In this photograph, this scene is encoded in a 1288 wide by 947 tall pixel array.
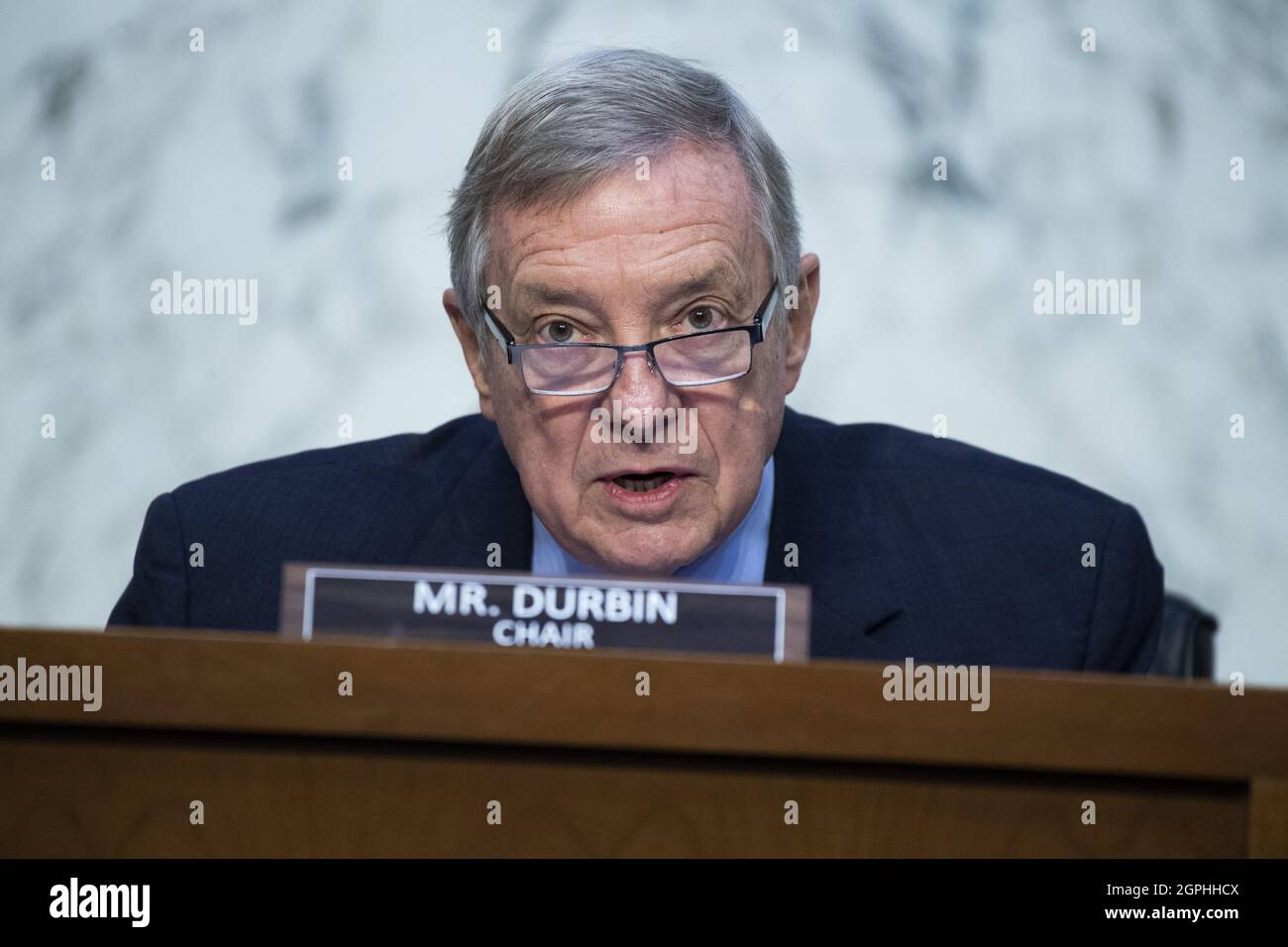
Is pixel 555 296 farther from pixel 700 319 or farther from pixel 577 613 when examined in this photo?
pixel 577 613

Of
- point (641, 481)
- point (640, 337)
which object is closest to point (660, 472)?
point (641, 481)

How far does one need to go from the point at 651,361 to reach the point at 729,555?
0.32 m

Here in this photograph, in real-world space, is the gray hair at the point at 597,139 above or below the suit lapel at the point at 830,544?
above

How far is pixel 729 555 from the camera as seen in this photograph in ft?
5.33

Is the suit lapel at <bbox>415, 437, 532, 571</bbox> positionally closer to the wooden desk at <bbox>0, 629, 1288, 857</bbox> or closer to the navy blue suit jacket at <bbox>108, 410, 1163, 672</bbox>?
the navy blue suit jacket at <bbox>108, 410, 1163, 672</bbox>

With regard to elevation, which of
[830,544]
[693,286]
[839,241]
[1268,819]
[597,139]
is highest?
[839,241]

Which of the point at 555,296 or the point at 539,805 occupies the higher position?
the point at 555,296

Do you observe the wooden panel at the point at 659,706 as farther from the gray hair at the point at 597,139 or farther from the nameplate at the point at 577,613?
the gray hair at the point at 597,139

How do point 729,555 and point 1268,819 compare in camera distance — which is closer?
point 1268,819

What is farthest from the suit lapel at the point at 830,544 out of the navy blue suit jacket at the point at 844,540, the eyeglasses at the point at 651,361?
the eyeglasses at the point at 651,361

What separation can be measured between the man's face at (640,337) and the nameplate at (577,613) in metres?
0.35

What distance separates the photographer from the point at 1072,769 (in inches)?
31.5

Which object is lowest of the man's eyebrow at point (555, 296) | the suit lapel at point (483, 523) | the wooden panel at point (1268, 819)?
the wooden panel at point (1268, 819)

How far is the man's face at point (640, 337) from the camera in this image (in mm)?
1409
